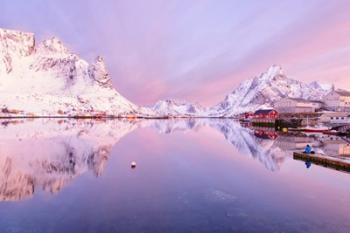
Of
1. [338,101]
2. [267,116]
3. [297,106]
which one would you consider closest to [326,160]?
[297,106]

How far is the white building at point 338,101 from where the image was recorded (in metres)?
146

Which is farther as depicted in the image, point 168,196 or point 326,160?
point 326,160

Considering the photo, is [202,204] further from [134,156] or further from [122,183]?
[134,156]

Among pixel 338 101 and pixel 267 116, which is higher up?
pixel 338 101

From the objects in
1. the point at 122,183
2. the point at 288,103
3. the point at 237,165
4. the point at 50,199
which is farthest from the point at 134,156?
the point at 288,103

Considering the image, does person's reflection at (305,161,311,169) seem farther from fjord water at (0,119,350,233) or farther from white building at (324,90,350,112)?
white building at (324,90,350,112)

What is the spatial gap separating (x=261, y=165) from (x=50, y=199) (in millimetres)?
24681

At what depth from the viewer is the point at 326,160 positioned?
117 ft

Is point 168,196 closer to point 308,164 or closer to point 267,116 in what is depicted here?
point 308,164

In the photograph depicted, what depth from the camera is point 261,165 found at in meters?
36.8

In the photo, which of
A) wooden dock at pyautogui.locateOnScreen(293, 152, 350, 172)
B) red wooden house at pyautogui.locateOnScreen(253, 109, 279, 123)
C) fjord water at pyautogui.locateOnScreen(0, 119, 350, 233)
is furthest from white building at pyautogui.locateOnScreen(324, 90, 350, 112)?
fjord water at pyautogui.locateOnScreen(0, 119, 350, 233)

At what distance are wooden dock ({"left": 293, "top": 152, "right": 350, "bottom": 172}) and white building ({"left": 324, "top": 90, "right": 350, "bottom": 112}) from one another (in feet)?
395

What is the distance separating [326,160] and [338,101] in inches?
5101

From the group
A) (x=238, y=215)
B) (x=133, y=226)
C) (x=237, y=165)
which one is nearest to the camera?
(x=133, y=226)
